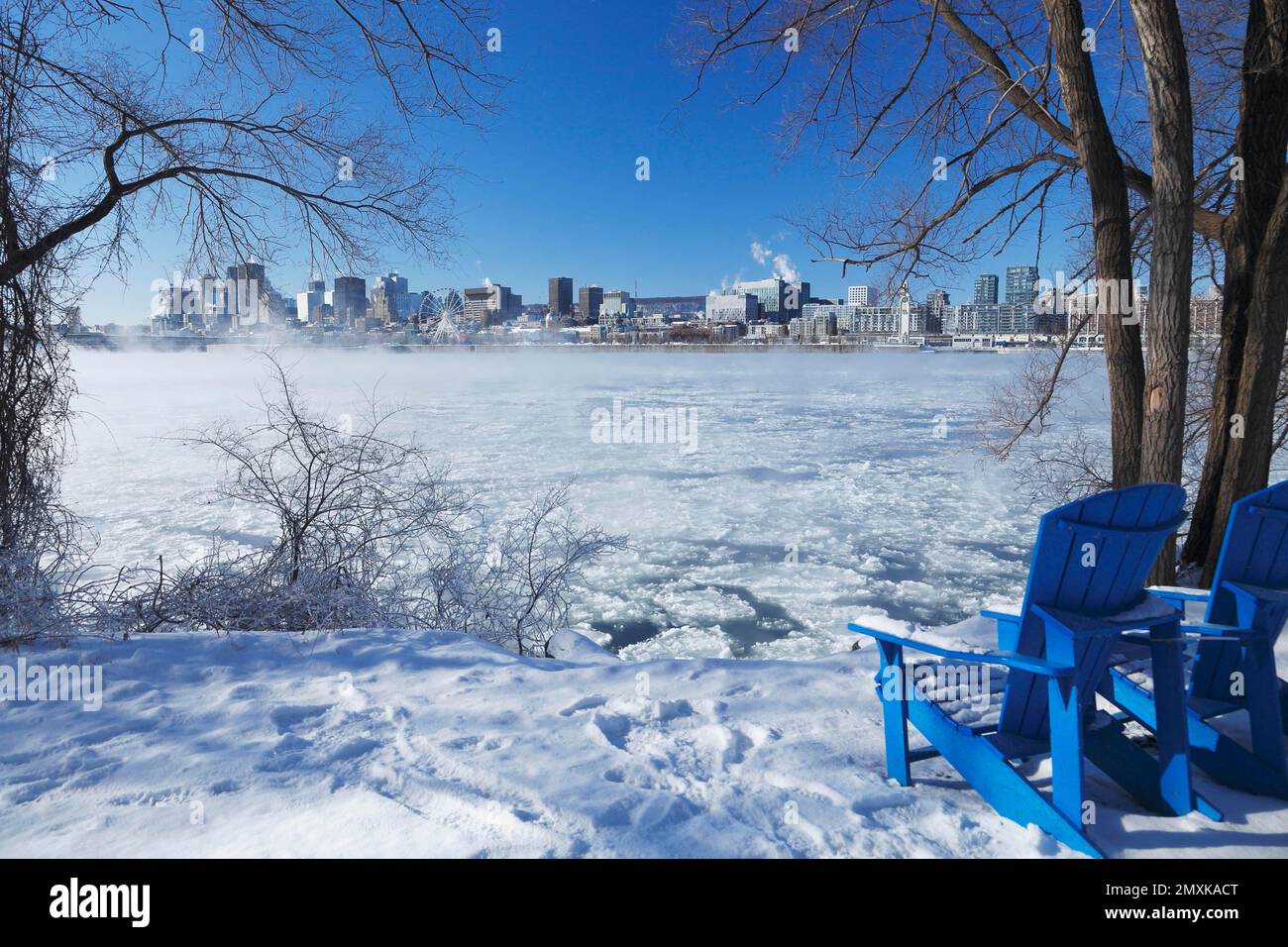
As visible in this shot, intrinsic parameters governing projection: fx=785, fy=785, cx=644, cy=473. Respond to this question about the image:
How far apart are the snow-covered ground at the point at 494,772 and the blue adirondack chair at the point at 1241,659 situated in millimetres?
142

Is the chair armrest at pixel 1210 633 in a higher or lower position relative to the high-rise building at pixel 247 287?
lower

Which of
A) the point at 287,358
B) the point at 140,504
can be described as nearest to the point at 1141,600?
the point at 287,358

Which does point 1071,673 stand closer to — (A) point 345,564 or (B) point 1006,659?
(B) point 1006,659

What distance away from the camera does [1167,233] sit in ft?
17.0

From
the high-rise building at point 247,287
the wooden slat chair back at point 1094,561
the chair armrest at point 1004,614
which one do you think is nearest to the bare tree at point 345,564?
the high-rise building at point 247,287

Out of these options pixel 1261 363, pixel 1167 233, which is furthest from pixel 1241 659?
pixel 1261 363

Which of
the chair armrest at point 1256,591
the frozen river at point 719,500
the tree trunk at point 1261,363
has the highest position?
the tree trunk at point 1261,363

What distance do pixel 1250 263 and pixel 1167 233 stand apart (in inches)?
57.8

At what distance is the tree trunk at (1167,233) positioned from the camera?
5074 millimetres

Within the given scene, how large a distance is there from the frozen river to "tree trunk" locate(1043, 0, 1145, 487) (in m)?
3.19

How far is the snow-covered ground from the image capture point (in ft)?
7.58

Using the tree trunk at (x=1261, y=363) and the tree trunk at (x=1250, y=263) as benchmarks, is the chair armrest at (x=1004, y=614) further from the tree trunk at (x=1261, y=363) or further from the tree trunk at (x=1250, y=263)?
the tree trunk at (x=1261, y=363)
